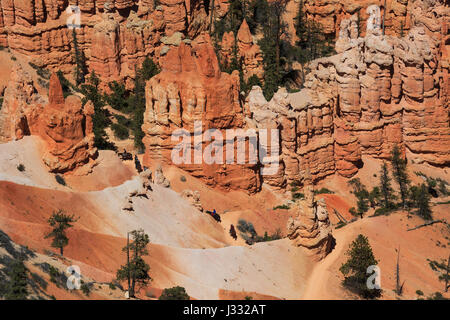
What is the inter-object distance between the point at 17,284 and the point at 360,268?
891 inches

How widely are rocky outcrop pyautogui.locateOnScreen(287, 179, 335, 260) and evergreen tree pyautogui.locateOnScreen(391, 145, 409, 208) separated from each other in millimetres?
9819

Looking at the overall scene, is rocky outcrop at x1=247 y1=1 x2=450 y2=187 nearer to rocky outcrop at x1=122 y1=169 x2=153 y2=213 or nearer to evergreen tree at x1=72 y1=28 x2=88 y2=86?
rocky outcrop at x1=122 y1=169 x2=153 y2=213

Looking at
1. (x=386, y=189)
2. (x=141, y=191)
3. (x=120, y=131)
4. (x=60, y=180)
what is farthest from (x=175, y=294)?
(x=120, y=131)

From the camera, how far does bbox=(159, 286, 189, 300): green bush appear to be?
4378cm

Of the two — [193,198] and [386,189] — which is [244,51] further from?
[193,198]

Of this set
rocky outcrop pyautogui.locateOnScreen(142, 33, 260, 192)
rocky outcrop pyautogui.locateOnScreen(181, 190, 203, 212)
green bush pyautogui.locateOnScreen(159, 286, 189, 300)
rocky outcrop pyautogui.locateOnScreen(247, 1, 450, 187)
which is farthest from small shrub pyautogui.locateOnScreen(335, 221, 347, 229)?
green bush pyautogui.locateOnScreen(159, 286, 189, 300)

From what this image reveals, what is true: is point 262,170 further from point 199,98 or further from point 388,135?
point 388,135

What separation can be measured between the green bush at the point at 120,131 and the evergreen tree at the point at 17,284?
113ft

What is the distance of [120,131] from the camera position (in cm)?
7406

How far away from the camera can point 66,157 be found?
5744 centimetres

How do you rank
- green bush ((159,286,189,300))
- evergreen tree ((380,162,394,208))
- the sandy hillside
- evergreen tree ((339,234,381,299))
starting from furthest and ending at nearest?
evergreen tree ((380,162,394,208)) → evergreen tree ((339,234,381,299)) → the sandy hillside → green bush ((159,286,189,300))

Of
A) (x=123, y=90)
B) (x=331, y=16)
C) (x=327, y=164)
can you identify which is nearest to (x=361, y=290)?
(x=327, y=164)

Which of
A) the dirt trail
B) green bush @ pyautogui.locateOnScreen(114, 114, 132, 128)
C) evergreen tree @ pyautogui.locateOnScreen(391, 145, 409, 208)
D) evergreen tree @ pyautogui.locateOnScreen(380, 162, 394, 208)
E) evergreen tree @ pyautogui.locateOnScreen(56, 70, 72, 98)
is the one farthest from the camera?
evergreen tree @ pyautogui.locateOnScreen(56, 70, 72, 98)

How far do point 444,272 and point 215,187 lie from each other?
59.1ft
